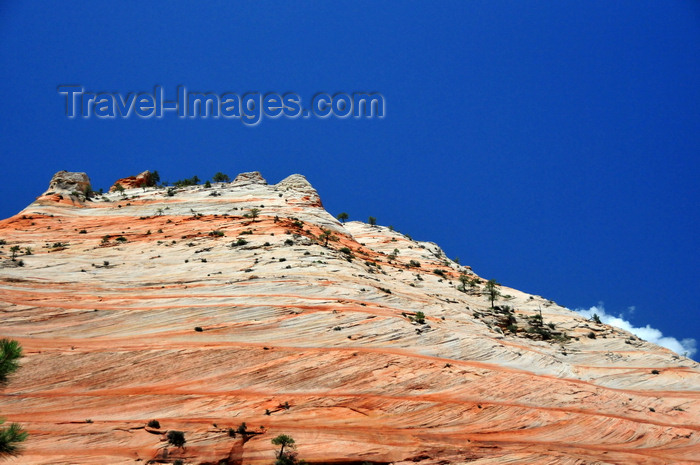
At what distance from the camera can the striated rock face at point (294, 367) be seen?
19953mm

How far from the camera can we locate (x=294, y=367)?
23703 millimetres

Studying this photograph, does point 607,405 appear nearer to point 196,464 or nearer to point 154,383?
point 196,464

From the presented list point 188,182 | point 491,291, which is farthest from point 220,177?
point 491,291

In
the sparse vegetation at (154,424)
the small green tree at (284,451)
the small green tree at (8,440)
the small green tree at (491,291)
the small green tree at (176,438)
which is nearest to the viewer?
the small green tree at (8,440)

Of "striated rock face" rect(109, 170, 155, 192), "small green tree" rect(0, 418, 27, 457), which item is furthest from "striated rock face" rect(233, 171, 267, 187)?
"small green tree" rect(0, 418, 27, 457)

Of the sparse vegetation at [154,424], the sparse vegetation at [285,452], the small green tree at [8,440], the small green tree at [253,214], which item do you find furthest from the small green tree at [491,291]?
the small green tree at [8,440]

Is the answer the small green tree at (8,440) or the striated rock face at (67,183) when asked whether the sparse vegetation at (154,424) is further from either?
the striated rock face at (67,183)

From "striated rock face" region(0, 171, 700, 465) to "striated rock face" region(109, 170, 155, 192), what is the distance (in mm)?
23193

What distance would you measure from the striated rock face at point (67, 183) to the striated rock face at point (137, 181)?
10911mm

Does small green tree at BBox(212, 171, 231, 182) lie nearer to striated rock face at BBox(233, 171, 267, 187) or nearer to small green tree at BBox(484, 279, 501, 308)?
striated rock face at BBox(233, 171, 267, 187)

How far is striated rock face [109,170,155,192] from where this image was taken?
62.8 meters

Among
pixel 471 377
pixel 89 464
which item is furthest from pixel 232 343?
pixel 471 377

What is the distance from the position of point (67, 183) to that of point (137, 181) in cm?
1450

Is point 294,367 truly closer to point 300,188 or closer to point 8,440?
point 8,440
